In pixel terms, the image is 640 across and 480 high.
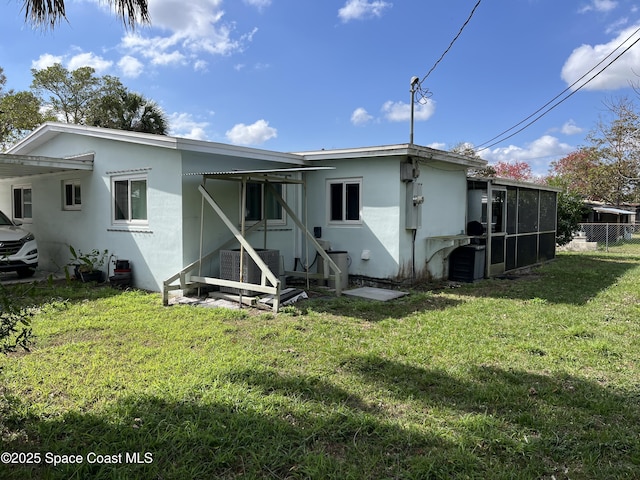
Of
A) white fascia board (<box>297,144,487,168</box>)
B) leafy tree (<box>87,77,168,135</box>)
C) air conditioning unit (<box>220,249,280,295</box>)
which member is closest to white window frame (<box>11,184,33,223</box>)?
leafy tree (<box>87,77,168,135</box>)

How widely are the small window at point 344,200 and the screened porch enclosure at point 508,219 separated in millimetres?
3151

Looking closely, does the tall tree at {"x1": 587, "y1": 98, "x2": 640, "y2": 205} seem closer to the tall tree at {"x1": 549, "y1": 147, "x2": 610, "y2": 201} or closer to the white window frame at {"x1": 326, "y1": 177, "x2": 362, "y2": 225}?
the tall tree at {"x1": 549, "y1": 147, "x2": 610, "y2": 201}

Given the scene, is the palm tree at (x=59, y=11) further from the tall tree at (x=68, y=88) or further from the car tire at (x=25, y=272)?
the tall tree at (x=68, y=88)

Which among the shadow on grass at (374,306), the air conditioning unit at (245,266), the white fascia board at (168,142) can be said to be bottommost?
the shadow on grass at (374,306)

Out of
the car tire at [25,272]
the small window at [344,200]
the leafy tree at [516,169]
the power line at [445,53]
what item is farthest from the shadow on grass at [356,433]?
the leafy tree at [516,169]

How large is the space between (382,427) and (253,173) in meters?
4.77

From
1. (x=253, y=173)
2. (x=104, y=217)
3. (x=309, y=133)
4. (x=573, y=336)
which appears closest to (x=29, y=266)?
(x=104, y=217)

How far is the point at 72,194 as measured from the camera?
10.0 metres

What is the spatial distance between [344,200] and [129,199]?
428 centimetres

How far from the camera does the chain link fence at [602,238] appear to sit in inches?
709

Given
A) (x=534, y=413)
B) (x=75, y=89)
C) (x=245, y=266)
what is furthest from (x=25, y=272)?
(x=75, y=89)

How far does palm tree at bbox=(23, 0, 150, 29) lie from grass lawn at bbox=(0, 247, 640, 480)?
303cm

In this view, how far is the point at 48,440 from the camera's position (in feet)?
9.02

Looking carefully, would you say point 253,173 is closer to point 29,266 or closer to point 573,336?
point 573,336
